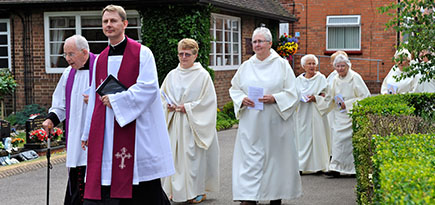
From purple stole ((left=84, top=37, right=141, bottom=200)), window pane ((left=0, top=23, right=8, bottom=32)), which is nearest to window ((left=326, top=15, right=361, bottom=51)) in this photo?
window pane ((left=0, top=23, right=8, bottom=32))

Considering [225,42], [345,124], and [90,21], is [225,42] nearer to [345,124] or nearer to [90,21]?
[90,21]

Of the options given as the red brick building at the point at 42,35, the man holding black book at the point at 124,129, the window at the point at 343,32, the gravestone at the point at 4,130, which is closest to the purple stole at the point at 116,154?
the man holding black book at the point at 124,129

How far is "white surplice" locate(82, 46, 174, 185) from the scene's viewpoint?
5.40 m

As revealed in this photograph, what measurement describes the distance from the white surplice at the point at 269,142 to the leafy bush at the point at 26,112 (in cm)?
1032

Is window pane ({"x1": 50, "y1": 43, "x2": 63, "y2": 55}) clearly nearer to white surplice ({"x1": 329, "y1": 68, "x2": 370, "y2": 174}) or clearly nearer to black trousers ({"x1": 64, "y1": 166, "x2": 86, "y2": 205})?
white surplice ({"x1": 329, "y1": 68, "x2": 370, "y2": 174})

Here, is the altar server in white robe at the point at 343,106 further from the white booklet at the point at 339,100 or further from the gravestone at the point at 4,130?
the gravestone at the point at 4,130

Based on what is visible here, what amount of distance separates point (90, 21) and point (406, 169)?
15.3 m

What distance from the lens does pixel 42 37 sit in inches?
710

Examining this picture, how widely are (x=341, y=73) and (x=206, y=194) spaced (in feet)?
10.1

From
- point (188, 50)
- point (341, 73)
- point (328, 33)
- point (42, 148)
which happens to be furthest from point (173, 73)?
point (328, 33)

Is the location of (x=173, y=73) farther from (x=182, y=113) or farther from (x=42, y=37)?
(x=42, y=37)

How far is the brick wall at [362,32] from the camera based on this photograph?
25.8 metres

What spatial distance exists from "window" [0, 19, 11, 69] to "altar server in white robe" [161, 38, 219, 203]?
1127 centimetres

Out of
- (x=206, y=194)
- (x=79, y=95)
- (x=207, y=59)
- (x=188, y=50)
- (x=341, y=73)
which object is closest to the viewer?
(x=79, y=95)
